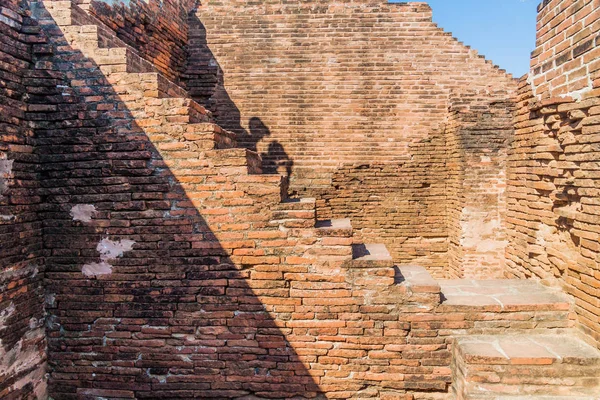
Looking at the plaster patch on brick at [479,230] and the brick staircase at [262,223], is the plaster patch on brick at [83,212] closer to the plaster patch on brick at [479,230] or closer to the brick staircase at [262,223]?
the brick staircase at [262,223]

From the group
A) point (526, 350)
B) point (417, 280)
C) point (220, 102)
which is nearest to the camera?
point (526, 350)

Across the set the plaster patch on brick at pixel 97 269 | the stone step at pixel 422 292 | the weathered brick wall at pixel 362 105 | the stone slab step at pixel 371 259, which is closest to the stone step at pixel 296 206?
the stone slab step at pixel 371 259

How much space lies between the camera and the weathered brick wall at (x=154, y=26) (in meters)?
5.02

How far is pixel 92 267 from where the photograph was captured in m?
3.71

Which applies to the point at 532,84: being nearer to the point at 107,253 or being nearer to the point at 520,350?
the point at 520,350

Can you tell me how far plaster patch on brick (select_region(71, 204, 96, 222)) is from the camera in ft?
12.0

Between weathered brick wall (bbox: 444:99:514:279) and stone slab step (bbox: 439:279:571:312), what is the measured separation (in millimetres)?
2658

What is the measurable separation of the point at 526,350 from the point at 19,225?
447cm

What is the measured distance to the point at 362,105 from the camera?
7.16 m

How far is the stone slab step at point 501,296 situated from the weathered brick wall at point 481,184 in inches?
105

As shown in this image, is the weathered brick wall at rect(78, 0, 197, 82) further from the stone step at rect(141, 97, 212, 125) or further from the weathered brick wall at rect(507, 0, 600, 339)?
the weathered brick wall at rect(507, 0, 600, 339)

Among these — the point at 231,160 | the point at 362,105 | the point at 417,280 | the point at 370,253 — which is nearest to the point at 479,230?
the point at 362,105

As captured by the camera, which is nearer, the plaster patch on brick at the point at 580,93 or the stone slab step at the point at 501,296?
the plaster patch on brick at the point at 580,93

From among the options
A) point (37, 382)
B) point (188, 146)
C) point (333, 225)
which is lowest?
point (37, 382)
